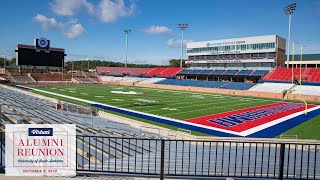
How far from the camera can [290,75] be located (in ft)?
186

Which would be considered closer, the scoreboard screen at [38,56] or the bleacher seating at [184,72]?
the scoreboard screen at [38,56]

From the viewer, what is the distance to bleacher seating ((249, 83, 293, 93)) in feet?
166

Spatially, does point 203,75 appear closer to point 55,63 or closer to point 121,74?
point 121,74

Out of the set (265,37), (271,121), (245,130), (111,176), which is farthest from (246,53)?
(111,176)

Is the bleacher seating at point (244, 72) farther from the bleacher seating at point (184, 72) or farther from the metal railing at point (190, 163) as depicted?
the metal railing at point (190, 163)

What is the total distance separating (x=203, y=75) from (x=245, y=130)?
181ft

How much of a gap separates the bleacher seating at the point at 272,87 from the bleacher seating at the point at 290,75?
250 centimetres

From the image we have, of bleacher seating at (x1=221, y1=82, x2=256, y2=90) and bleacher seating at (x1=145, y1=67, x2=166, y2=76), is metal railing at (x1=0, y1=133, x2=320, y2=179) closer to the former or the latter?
bleacher seating at (x1=221, y1=82, x2=256, y2=90)

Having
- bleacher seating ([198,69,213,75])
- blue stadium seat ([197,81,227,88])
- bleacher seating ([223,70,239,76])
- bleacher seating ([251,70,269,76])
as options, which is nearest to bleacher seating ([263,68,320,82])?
bleacher seating ([251,70,269,76])

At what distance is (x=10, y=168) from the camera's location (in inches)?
261

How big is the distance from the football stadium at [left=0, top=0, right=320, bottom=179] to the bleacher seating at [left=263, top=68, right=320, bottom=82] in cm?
34

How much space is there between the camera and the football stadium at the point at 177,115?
7574 mm

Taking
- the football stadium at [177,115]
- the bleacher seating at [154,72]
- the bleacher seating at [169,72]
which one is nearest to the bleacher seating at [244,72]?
the football stadium at [177,115]

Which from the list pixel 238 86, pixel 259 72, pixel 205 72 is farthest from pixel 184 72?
pixel 238 86
